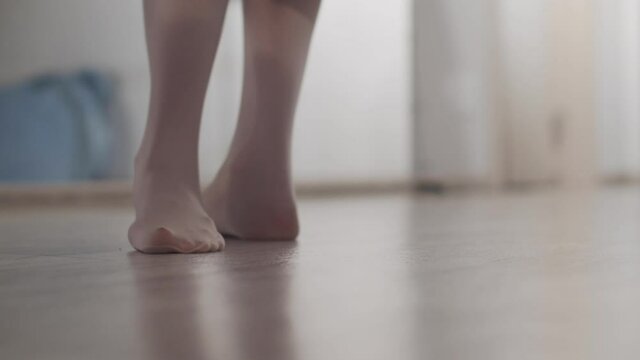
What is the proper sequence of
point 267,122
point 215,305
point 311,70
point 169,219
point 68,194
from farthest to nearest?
point 311,70, point 68,194, point 267,122, point 169,219, point 215,305

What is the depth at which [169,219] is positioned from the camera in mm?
1112

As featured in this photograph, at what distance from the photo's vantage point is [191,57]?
3.72ft

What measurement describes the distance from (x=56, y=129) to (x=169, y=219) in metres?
1.87

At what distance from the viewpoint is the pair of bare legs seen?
44.2 inches

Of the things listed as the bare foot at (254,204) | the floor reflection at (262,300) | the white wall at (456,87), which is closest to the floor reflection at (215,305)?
the floor reflection at (262,300)

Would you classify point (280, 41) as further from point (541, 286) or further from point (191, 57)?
point (541, 286)

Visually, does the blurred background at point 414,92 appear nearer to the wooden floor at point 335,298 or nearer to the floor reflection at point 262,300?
the wooden floor at point 335,298

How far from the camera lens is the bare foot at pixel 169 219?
1106 millimetres

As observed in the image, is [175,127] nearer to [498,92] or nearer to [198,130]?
[198,130]

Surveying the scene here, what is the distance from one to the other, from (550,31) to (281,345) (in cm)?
330

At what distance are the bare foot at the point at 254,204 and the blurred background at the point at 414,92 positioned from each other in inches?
65.4

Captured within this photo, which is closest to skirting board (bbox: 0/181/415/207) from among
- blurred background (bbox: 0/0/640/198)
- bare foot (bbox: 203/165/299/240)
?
blurred background (bbox: 0/0/640/198)

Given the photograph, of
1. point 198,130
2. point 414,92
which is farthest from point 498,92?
point 198,130

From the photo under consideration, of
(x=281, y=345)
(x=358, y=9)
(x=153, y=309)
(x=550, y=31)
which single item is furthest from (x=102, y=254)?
(x=550, y=31)
